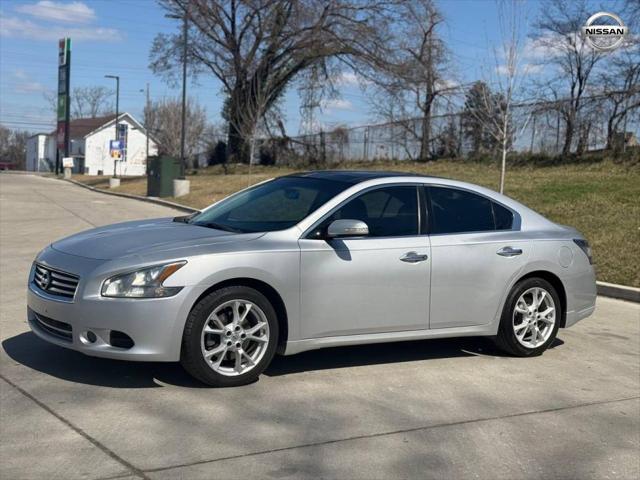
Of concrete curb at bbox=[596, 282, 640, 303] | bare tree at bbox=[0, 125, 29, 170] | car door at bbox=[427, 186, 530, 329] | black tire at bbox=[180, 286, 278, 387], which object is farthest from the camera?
bare tree at bbox=[0, 125, 29, 170]

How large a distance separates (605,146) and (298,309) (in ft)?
60.9

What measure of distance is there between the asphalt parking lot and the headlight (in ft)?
2.34

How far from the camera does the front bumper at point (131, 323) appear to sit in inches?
192

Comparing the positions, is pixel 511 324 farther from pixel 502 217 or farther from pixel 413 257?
pixel 413 257

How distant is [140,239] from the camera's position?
5.42 metres

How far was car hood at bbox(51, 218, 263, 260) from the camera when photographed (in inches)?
203

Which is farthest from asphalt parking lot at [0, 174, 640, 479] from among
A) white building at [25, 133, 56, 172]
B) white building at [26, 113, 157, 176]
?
white building at [25, 133, 56, 172]

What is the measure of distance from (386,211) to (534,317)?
68.8 inches

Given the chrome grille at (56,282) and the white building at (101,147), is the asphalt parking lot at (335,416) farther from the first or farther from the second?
the white building at (101,147)

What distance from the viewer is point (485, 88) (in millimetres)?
17781

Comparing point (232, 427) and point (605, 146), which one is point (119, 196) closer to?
point (605, 146)

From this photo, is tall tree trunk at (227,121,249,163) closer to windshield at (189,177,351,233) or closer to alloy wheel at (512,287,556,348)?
windshield at (189,177,351,233)

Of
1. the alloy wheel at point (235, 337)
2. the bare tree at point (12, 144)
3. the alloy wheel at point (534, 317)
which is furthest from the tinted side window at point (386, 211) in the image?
the bare tree at point (12, 144)

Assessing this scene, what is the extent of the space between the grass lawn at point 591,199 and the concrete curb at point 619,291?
14.9 inches
